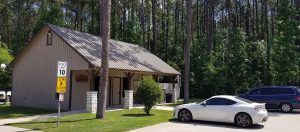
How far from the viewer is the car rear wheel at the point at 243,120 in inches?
701

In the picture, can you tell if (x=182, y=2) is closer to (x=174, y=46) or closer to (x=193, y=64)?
(x=174, y=46)

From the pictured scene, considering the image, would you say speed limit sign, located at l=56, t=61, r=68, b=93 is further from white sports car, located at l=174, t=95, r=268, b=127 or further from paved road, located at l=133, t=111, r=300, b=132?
white sports car, located at l=174, t=95, r=268, b=127

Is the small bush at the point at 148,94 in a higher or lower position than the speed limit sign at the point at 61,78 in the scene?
lower

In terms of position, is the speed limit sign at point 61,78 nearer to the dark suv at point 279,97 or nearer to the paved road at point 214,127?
the paved road at point 214,127

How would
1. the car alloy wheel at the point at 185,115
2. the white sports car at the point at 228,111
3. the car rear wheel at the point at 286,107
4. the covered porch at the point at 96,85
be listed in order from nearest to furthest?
1. the white sports car at the point at 228,111
2. the car alloy wheel at the point at 185,115
3. the car rear wheel at the point at 286,107
4. the covered porch at the point at 96,85

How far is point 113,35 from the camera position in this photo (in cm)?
5447

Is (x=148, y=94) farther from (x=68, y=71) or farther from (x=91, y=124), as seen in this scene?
(x=68, y=71)

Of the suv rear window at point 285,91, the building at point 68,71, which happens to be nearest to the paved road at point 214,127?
the suv rear window at point 285,91

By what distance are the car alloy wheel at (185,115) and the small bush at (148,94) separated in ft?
10.1

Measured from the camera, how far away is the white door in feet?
97.1

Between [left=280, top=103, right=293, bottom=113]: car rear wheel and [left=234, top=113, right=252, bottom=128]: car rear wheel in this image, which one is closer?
[left=234, top=113, right=252, bottom=128]: car rear wheel

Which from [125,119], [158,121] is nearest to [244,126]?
[158,121]

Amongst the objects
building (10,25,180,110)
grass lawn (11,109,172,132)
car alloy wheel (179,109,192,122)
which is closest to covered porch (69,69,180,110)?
building (10,25,180,110)

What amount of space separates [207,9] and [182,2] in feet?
17.4
